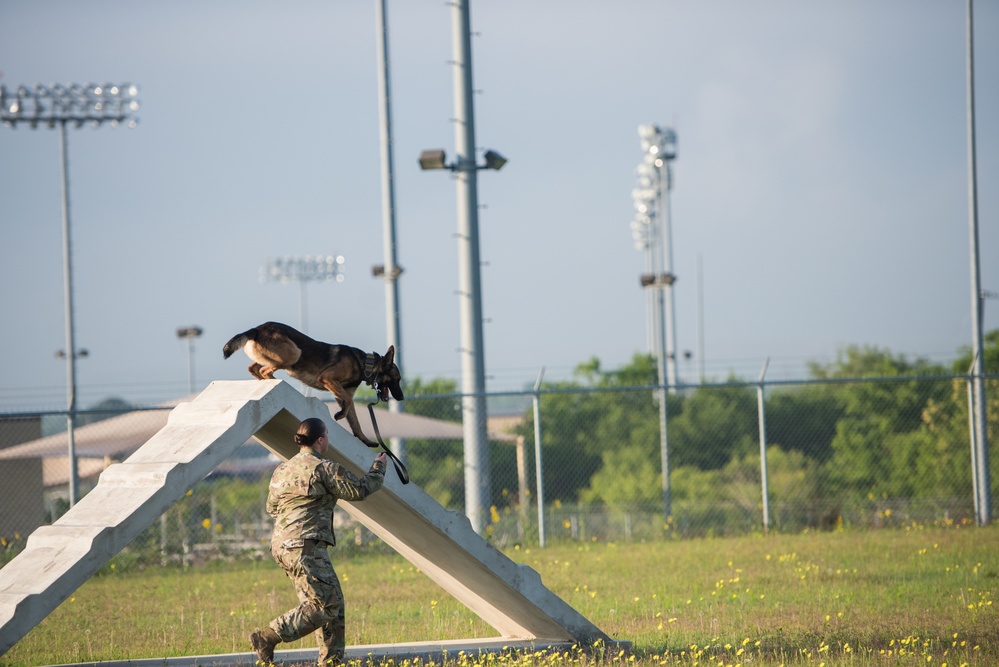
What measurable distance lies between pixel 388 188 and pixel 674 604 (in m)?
10.2

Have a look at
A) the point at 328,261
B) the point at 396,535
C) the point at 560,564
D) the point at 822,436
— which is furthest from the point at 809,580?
the point at 328,261

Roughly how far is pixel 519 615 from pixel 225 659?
2.37m

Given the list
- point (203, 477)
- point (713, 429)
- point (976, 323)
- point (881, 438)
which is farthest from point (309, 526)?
point (713, 429)

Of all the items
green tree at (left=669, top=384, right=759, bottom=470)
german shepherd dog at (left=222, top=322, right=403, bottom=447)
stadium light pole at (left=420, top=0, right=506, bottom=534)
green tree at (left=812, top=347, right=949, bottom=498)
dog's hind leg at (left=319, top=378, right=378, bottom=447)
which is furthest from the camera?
green tree at (left=669, top=384, right=759, bottom=470)

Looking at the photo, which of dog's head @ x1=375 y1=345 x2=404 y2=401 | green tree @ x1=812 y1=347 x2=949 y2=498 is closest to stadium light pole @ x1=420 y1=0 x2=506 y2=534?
dog's head @ x1=375 y1=345 x2=404 y2=401

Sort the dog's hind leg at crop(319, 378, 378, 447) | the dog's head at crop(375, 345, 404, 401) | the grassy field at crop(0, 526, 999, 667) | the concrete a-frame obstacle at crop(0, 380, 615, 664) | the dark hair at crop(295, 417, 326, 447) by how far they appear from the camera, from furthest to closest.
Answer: the grassy field at crop(0, 526, 999, 667), the dog's head at crop(375, 345, 404, 401), the dog's hind leg at crop(319, 378, 378, 447), the dark hair at crop(295, 417, 326, 447), the concrete a-frame obstacle at crop(0, 380, 615, 664)

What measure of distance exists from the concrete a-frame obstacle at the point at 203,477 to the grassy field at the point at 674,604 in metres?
0.60

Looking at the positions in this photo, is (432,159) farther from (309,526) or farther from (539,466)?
(309,526)

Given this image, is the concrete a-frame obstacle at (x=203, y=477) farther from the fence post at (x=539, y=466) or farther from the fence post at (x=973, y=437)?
the fence post at (x=973, y=437)

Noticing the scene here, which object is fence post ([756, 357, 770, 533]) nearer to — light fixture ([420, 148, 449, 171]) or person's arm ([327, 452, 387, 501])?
light fixture ([420, 148, 449, 171])

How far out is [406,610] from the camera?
10898 millimetres

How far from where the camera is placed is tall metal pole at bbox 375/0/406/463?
1850 cm

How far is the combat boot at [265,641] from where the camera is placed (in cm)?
693

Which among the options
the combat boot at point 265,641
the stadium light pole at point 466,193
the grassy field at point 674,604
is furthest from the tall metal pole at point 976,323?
the combat boot at point 265,641
